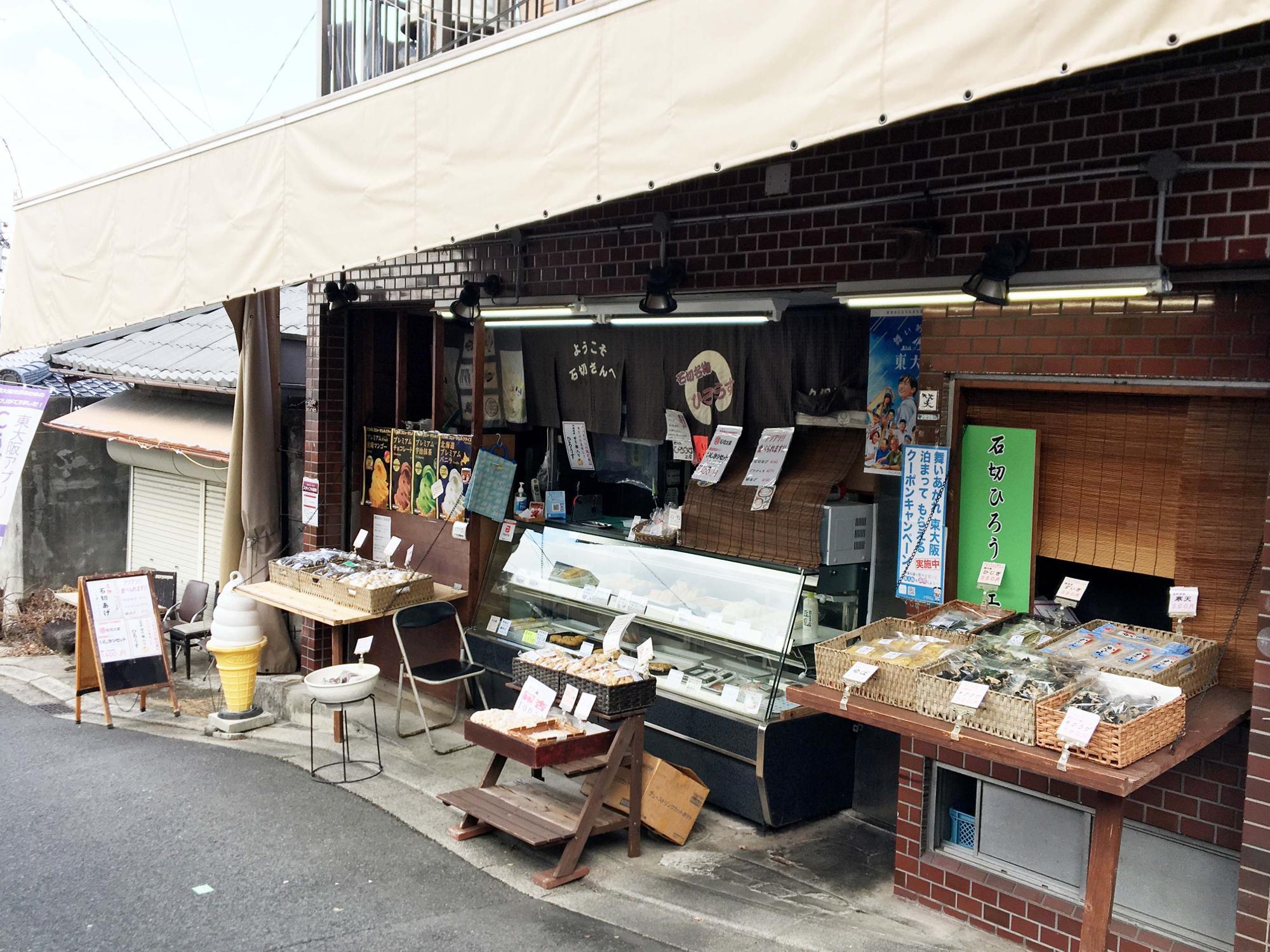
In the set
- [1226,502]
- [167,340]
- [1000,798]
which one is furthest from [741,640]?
[167,340]

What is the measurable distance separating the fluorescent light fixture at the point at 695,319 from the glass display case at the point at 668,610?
1.66m

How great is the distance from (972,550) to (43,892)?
5.55 m

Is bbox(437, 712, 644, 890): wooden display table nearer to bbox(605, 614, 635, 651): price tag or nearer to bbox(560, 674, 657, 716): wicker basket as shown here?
bbox(560, 674, 657, 716): wicker basket

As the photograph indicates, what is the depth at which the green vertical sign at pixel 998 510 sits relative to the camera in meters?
5.70

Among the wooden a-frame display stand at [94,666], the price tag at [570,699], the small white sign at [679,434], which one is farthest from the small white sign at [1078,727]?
the wooden a-frame display stand at [94,666]

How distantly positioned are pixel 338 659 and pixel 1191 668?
6054mm

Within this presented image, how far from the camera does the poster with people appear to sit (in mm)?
6359

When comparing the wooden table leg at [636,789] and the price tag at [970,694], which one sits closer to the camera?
the price tag at [970,694]

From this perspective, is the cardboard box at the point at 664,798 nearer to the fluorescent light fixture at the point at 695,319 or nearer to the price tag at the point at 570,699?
the price tag at the point at 570,699

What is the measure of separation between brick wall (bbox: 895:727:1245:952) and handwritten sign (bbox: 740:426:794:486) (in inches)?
82.7

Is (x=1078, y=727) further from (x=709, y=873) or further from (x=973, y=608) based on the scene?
(x=709, y=873)

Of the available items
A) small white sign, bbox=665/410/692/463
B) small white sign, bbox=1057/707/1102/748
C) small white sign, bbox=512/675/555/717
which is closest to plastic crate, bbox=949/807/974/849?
small white sign, bbox=1057/707/1102/748

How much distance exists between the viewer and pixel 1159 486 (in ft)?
17.4

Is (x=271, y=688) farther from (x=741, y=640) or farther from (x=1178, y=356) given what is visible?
(x=1178, y=356)
